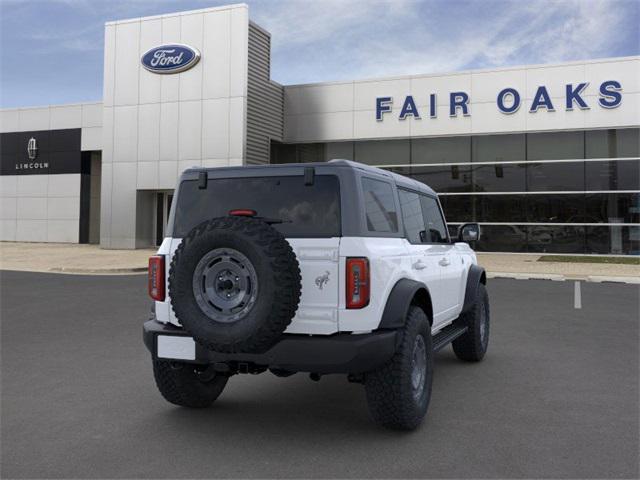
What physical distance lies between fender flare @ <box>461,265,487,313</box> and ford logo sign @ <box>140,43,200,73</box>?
21.6m

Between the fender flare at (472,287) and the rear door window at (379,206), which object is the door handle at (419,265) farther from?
the fender flare at (472,287)

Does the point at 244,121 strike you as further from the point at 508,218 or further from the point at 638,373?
the point at 638,373

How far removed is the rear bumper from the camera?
3764 mm

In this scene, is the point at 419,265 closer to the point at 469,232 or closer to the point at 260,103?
the point at 469,232

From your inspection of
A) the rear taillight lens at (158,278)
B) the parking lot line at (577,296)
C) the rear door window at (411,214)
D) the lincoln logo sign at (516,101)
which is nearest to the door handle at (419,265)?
the rear door window at (411,214)

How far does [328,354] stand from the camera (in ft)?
12.4

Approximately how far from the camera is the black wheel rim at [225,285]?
3779mm

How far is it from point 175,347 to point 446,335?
253 centimetres

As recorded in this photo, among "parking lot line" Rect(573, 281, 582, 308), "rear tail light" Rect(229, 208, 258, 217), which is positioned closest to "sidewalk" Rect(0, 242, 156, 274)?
"parking lot line" Rect(573, 281, 582, 308)

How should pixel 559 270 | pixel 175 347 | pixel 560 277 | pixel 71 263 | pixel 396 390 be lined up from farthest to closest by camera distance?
pixel 71 263 → pixel 559 270 → pixel 560 277 → pixel 175 347 → pixel 396 390

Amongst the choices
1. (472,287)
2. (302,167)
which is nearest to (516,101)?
(472,287)

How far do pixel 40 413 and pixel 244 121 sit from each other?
2094 cm

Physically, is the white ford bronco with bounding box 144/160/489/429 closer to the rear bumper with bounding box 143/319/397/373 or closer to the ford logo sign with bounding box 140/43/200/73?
the rear bumper with bounding box 143/319/397/373

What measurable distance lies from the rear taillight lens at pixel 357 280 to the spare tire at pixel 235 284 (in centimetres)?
33
